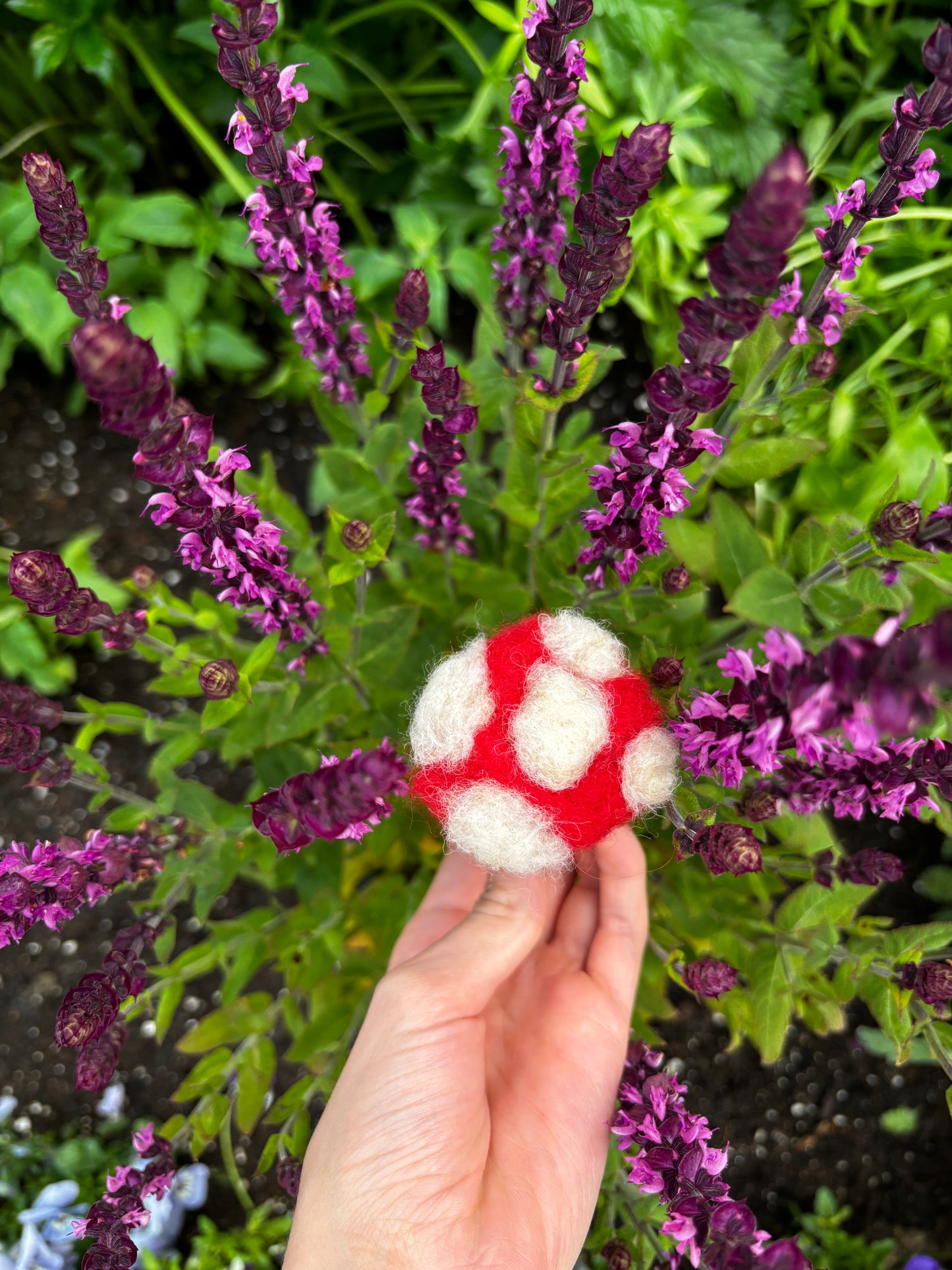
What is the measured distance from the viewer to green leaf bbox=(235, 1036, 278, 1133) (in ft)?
3.52

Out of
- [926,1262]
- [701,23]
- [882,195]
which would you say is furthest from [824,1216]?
[701,23]

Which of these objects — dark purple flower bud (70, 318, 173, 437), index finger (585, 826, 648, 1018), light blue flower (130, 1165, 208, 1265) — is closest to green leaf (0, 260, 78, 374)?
dark purple flower bud (70, 318, 173, 437)

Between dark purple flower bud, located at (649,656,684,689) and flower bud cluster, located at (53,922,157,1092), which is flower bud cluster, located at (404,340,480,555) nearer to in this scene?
dark purple flower bud, located at (649,656,684,689)

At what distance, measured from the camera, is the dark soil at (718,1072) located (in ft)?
5.06

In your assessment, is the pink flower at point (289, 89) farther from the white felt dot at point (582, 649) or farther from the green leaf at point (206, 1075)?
the green leaf at point (206, 1075)

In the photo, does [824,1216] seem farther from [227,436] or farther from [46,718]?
[227,436]

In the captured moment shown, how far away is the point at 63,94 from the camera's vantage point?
1.69 metres

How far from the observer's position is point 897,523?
684mm

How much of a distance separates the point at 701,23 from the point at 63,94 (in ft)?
4.20

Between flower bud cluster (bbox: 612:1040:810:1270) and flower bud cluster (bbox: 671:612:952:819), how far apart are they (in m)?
0.31

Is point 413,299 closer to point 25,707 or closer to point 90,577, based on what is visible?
point 25,707

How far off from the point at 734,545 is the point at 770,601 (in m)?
0.14

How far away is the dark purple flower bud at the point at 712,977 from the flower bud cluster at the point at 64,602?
65 centimetres

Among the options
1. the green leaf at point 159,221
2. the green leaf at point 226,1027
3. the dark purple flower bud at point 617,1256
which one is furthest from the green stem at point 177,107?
the dark purple flower bud at point 617,1256
